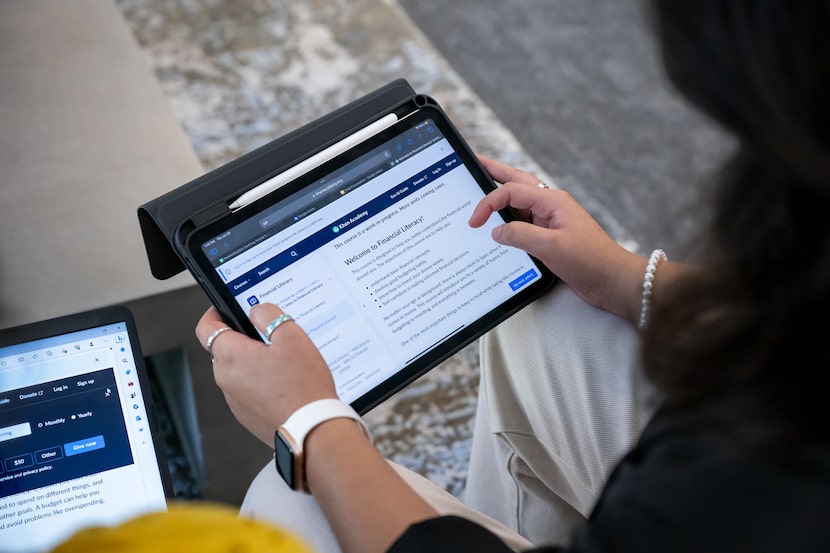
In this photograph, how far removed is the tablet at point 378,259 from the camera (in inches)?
29.6

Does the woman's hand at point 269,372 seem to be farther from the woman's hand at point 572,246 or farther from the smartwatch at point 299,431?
the woman's hand at point 572,246

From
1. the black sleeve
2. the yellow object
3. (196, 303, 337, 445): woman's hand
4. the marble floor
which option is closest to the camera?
the yellow object

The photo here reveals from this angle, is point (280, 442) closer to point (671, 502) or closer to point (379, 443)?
point (671, 502)

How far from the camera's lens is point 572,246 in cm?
80

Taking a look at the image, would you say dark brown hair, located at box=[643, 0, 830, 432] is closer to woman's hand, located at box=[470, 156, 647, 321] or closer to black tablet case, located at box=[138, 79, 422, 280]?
woman's hand, located at box=[470, 156, 647, 321]

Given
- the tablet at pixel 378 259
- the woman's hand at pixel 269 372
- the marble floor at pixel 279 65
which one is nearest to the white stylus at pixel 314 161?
the tablet at pixel 378 259

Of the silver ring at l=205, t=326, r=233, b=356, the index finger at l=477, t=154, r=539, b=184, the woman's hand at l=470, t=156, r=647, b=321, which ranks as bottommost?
the woman's hand at l=470, t=156, r=647, b=321

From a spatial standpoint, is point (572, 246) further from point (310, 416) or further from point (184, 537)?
point (184, 537)

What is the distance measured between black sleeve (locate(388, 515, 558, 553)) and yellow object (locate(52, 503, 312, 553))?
19 cm

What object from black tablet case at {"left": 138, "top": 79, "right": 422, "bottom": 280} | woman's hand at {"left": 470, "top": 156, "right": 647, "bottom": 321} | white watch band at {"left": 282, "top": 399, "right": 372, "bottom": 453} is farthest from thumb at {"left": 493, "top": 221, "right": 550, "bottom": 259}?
white watch band at {"left": 282, "top": 399, "right": 372, "bottom": 453}

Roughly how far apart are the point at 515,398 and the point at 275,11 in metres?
1.46

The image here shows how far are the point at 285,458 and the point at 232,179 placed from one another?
10.8 inches

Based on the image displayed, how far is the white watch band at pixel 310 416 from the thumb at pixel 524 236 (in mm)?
251

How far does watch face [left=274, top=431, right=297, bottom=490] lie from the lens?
651 millimetres
